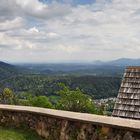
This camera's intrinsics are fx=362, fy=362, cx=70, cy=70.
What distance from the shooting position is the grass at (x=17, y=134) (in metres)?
7.97

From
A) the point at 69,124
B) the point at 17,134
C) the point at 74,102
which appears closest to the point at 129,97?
the point at 17,134

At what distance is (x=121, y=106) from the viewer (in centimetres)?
1484

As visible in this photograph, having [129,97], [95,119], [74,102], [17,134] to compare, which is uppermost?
[95,119]

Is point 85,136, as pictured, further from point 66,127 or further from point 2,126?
point 2,126

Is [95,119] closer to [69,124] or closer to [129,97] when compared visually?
[69,124]

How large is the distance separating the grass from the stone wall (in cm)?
12

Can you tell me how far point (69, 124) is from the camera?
7.34m

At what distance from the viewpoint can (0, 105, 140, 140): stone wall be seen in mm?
6398

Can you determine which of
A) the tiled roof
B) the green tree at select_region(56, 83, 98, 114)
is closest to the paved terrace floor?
the tiled roof

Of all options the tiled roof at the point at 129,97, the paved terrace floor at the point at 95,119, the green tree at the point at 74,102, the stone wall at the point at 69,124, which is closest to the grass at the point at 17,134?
the stone wall at the point at 69,124

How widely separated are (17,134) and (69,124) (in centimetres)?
150

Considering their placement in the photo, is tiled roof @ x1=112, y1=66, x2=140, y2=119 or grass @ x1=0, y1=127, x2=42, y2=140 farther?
tiled roof @ x1=112, y1=66, x2=140, y2=119

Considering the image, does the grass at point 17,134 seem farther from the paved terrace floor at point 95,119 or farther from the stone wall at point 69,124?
the paved terrace floor at point 95,119

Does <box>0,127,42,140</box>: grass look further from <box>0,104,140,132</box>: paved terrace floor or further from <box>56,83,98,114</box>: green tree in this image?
<box>56,83,98,114</box>: green tree
